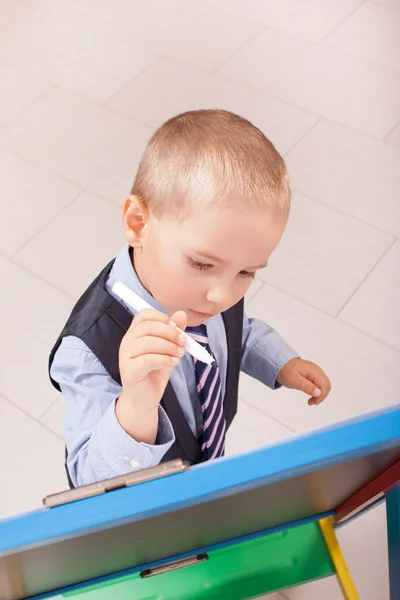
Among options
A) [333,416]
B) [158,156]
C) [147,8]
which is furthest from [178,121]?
[147,8]

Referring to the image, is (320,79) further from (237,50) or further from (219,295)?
(219,295)

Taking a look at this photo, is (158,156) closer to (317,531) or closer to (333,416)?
(317,531)

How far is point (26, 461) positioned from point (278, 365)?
2.51ft

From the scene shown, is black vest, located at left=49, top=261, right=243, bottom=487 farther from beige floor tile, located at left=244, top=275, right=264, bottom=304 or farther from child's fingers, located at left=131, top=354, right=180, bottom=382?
beige floor tile, located at left=244, top=275, right=264, bottom=304

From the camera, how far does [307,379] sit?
1.17 meters

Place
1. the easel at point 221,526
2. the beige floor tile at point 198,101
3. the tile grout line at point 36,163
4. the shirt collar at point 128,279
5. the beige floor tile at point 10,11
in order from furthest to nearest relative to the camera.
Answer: the beige floor tile at point 10,11 < the beige floor tile at point 198,101 < the tile grout line at point 36,163 < the shirt collar at point 128,279 < the easel at point 221,526

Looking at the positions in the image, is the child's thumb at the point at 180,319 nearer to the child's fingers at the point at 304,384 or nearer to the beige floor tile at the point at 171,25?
the child's fingers at the point at 304,384

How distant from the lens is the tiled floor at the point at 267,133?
1683mm

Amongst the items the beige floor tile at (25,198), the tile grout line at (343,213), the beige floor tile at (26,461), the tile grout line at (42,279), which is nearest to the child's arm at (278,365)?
the beige floor tile at (26,461)

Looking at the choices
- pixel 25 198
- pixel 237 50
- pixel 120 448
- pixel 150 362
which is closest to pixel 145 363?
pixel 150 362

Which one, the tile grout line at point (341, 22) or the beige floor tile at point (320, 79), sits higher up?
the tile grout line at point (341, 22)

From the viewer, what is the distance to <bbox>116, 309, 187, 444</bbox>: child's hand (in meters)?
0.69

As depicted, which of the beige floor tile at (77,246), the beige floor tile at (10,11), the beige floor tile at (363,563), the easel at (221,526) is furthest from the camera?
the beige floor tile at (10,11)

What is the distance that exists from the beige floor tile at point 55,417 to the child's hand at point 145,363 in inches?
36.8
